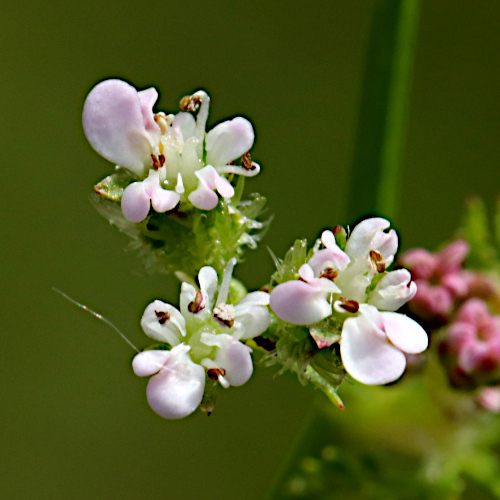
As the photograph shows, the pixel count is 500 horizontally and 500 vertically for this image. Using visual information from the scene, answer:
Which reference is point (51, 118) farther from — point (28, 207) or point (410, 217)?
point (410, 217)

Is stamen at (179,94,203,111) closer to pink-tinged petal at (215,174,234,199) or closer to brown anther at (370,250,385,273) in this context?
pink-tinged petal at (215,174,234,199)

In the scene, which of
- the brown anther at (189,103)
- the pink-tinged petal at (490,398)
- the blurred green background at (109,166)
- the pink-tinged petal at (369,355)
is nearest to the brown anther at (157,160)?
the brown anther at (189,103)

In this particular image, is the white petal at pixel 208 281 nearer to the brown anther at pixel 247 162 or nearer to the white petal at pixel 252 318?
the white petal at pixel 252 318

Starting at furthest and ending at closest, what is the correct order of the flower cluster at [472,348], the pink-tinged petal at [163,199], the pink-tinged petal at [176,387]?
the flower cluster at [472,348]
the pink-tinged petal at [163,199]
the pink-tinged petal at [176,387]

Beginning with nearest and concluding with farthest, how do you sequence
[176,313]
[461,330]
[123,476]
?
[176,313]
[461,330]
[123,476]

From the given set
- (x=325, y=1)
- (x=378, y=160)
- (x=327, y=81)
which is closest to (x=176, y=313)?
(x=378, y=160)
